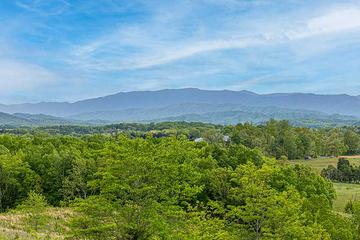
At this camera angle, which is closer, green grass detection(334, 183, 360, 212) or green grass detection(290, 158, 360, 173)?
green grass detection(334, 183, 360, 212)

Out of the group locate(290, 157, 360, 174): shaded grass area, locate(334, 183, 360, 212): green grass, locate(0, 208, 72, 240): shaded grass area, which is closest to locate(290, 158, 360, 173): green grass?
locate(290, 157, 360, 174): shaded grass area

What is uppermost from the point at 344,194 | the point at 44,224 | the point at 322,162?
the point at 44,224

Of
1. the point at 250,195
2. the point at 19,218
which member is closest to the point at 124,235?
the point at 250,195

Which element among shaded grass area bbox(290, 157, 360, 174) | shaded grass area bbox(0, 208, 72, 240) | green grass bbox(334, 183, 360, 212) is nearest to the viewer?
shaded grass area bbox(0, 208, 72, 240)

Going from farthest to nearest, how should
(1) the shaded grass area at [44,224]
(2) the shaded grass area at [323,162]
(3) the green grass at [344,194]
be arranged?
1. (2) the shaded grass area at [323,162]
2. (3) the green grass at [344,194]
3. (1) the shaded grass area at [44,224]

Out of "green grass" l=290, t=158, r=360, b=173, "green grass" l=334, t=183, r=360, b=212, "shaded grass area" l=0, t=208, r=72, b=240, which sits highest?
"shaded grass area" l=0, t=208, r=72, b=240

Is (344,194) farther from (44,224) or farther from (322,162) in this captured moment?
(44,224)

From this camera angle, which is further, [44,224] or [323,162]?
[323,162]

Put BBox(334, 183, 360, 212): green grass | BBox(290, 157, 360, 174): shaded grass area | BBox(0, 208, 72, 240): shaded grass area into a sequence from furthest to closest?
BBox(290, 157, 360, 174): shaded grass area < BBox(334, 183, 360, 212): green grass < BBox(0, 208, 72, 240): shaded grass area

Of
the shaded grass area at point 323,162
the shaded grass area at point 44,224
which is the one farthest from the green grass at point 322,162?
the shaded grass area at point 44,224

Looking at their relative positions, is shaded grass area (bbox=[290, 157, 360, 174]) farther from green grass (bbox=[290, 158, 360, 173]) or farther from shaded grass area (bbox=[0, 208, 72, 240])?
shaded grass area (bbox=[0, 208, 72, 240])

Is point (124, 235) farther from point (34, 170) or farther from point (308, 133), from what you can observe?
point (308, 133)

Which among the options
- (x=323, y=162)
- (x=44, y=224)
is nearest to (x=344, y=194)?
(x=323, y=162)

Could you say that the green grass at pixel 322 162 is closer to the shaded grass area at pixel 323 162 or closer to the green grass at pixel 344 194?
the shaded grass area at pixel 323 162
